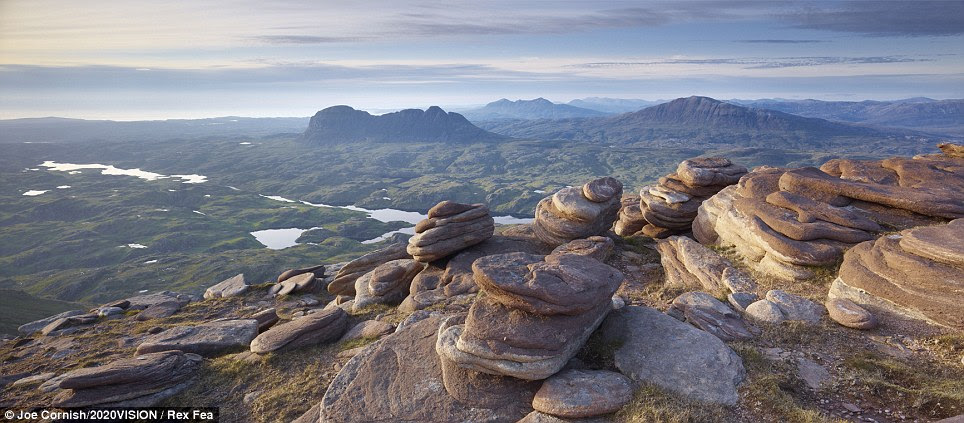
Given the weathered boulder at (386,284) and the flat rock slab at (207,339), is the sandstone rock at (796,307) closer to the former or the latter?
the weathered boulder at (386,284)

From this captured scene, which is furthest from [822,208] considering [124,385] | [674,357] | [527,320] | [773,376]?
[124,385]

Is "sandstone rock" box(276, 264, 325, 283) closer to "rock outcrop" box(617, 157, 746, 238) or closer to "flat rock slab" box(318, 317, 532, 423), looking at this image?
"flat rock slab" box(318, 317, 532, 423)

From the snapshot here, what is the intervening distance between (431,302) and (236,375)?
44.8ft

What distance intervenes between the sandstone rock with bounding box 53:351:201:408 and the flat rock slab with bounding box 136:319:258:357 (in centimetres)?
356

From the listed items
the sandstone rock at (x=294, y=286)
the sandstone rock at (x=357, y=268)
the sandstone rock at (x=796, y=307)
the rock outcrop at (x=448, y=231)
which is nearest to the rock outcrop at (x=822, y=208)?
the sandstone rock at (x=796, y=307)

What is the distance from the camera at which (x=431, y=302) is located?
34.2 metres

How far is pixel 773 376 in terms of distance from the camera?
18203 mm

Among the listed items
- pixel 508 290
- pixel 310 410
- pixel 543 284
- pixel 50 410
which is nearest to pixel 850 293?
pixel 543 284

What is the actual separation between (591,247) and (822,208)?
16.1 meters

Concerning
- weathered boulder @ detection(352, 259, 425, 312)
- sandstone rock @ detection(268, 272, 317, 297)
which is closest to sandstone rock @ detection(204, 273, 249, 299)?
sandstone rock @ detection(268, 272, 317, 297)

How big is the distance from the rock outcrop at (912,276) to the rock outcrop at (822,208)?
227 cm

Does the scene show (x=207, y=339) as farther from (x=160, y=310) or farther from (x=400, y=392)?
(x=160, y=310)

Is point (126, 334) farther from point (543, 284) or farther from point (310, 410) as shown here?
point (543, 284)

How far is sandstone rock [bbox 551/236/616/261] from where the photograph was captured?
36.2 m
